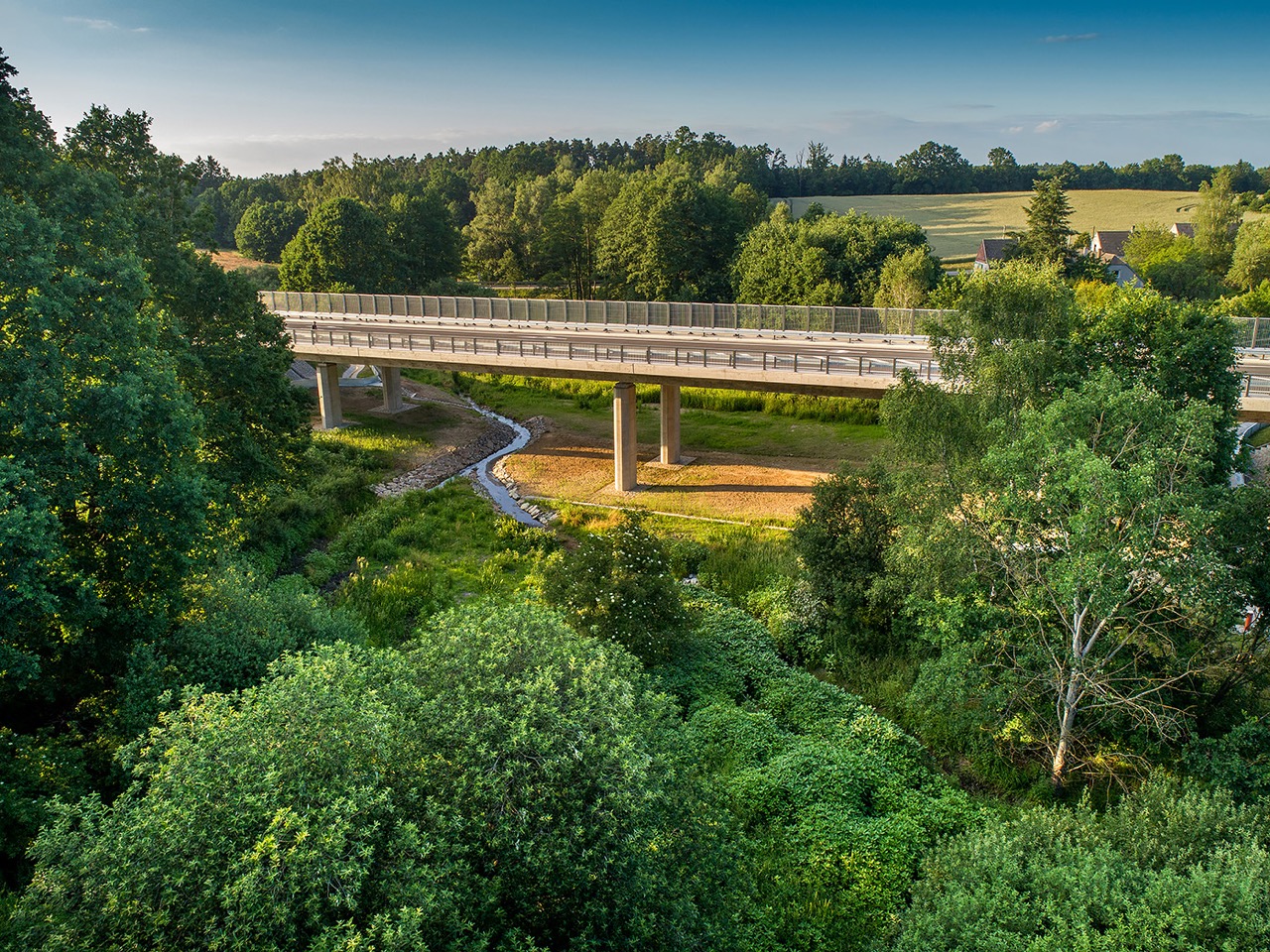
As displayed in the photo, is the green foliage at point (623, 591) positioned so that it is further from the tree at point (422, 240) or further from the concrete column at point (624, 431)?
the tree at point (422, 240)

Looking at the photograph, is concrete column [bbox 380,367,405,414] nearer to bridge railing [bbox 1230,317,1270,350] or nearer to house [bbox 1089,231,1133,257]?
bridge railing [bbox 1230,317,1270,350]

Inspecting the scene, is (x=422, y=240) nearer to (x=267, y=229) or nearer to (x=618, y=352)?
(x=267, y=229)

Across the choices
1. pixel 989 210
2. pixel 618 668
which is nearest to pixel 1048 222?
pixel 989 210

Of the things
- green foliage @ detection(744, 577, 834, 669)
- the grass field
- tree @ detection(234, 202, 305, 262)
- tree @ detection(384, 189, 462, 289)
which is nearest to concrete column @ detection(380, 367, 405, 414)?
tree @ detection(384, 189, 462, 289)

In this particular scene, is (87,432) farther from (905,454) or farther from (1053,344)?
(1053,344)

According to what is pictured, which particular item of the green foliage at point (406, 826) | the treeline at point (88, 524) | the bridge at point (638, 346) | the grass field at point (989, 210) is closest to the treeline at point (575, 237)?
the bridge at point (638, 346)
